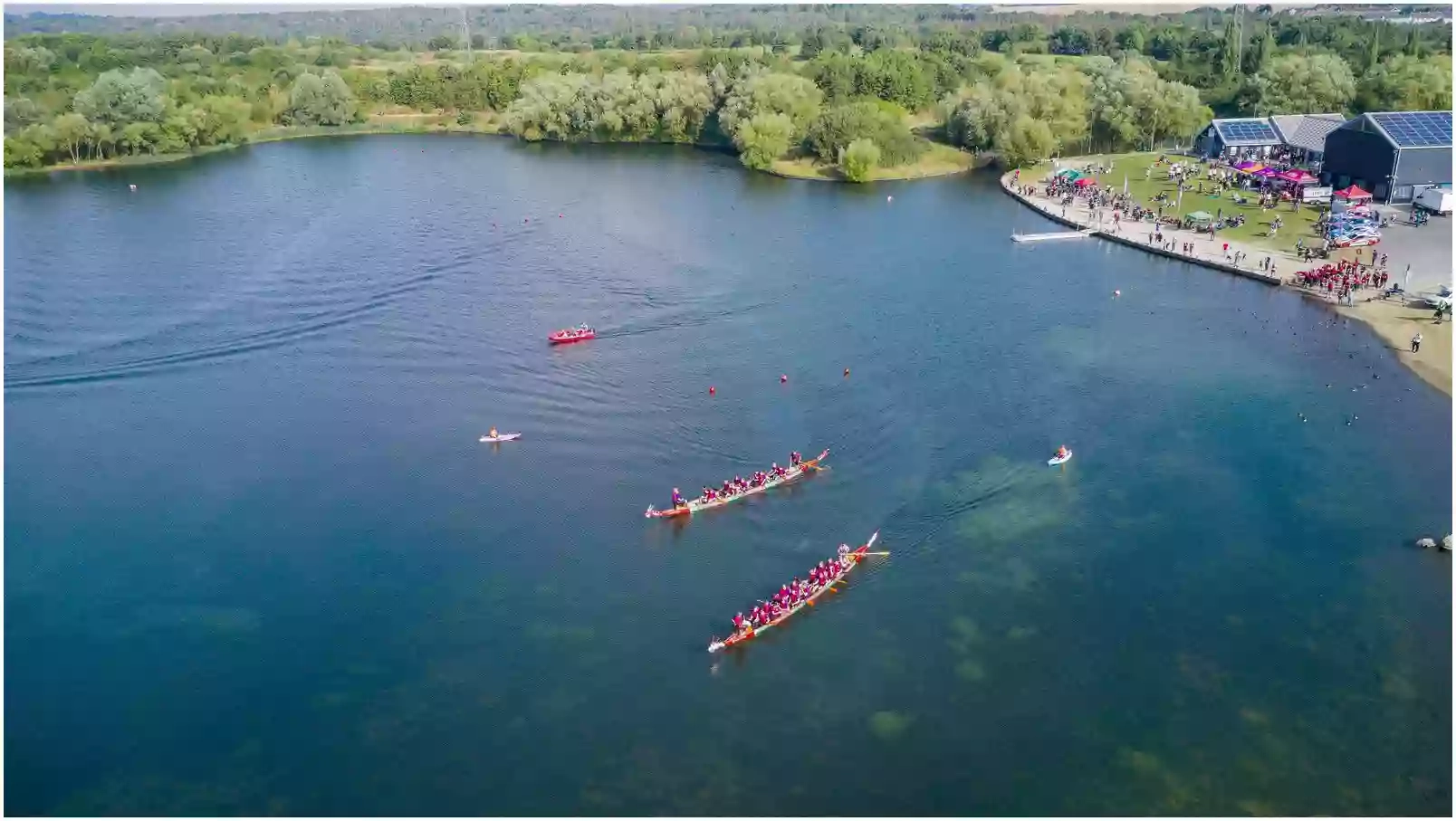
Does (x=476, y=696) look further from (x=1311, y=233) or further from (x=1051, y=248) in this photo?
(x=1311, y=233)

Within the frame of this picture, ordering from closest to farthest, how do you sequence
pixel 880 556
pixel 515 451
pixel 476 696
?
pixel 476 696, pixel 880 556, pixel 515 451

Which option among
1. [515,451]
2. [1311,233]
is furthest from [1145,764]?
[1311,233]

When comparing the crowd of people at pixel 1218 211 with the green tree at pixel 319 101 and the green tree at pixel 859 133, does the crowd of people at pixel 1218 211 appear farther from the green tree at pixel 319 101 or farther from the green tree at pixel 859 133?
the green tree at pixel 319 101

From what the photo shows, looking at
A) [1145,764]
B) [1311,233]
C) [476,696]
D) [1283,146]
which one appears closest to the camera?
[1145,764]

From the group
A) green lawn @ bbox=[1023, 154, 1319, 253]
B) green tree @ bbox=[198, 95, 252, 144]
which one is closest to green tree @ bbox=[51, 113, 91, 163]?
green tree @ bbox=[198, 95, 252, 144]

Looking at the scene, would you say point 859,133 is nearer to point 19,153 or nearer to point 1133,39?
point 19,153

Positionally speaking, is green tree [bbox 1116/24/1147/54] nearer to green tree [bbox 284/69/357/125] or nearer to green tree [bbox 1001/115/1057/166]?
green tree [bbox 1001/115/1057/166]
